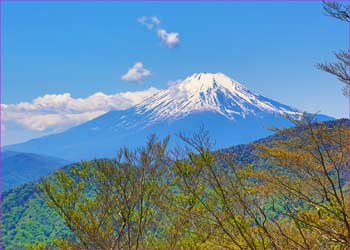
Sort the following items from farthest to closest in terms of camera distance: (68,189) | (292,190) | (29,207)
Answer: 1. (29,207)
2. (68,189)
3. (292,190)

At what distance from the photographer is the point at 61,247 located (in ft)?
24.9

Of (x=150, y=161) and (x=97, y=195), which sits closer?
(x=150, y=161)

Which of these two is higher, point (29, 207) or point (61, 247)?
point (29, 207)

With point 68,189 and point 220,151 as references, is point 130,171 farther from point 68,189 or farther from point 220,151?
point 220,151

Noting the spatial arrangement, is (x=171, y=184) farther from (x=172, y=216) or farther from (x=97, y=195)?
(x=97, y=195)

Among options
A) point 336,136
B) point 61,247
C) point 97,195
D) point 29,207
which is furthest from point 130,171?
point 29,207

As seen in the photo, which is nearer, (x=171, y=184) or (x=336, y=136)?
(x=336, y=136)

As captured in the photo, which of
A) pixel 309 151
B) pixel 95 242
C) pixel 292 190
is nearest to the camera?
pixel 309 151

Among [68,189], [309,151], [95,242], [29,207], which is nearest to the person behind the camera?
[309,151]

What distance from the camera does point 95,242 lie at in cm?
719

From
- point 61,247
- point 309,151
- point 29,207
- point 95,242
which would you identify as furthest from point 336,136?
point 29,207

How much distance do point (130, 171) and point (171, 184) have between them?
0.77m

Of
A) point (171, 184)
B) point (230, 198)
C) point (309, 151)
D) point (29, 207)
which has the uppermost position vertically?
point (29, 207)

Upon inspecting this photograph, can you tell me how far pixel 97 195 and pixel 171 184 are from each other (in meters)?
1.34
